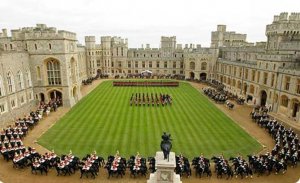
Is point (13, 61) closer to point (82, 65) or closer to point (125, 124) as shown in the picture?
point (125, 124)

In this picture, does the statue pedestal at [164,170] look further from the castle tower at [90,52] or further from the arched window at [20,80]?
the castle tower at [90,52]

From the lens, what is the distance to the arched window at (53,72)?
34781 millimetres

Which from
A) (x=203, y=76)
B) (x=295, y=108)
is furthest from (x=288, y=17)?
(x=203, y=76)

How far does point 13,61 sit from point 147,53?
4725 cm

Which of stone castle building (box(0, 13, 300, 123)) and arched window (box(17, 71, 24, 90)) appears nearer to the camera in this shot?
stone castle building (box(0, 13, 300, 123))

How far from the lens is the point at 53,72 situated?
115 ft

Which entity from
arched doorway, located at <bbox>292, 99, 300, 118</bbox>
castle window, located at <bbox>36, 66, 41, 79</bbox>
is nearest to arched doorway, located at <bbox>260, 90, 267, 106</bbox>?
arched doorway, located at <bbox>292, 99, 300, 118</bbox>

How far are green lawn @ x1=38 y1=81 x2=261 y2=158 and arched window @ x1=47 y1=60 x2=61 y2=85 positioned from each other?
5.51 m

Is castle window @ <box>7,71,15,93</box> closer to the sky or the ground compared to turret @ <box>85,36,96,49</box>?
closer to the ground

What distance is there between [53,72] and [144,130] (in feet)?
64.6

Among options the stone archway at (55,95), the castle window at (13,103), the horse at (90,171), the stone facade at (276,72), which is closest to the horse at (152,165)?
the horse at (90,171)

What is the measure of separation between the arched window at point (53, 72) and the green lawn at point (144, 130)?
5514mm

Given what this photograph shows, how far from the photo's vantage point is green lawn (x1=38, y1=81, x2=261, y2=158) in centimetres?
2088

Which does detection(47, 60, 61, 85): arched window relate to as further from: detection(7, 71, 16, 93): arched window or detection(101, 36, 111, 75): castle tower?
detection(101, 36, 111, 75): castle tower
